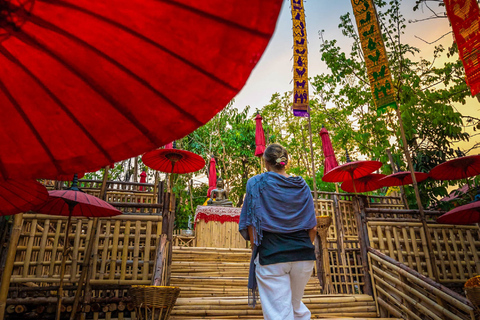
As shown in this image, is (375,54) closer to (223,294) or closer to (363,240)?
(363,240)

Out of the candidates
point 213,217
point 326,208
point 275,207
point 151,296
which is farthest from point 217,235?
point 275,207

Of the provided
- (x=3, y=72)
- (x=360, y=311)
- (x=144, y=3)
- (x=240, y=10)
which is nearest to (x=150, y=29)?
(x=144, y=3)

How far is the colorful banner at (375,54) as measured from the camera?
17.6 ft

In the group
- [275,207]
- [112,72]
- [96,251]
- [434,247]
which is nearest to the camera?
[112,72]

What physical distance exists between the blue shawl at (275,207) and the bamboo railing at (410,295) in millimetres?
2087

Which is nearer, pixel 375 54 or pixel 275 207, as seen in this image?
pixel 275 207

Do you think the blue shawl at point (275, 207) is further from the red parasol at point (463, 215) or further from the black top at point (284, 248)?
the red parasol at point (463, 215)

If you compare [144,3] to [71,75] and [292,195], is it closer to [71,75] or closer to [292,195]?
[71,75]

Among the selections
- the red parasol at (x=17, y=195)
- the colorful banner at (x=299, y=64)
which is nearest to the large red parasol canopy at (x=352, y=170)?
the colorful banner at (x=299, y=64)

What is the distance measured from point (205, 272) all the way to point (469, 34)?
5.38 metres

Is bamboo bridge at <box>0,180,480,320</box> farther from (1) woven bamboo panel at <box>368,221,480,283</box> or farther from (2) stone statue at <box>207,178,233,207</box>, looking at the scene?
(2) stone statue at <box>207,178,233,207</box>

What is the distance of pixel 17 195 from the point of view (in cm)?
243

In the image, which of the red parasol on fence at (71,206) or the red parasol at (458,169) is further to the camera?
the red parasol at (458,169)

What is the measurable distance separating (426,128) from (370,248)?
6565 millimetres
